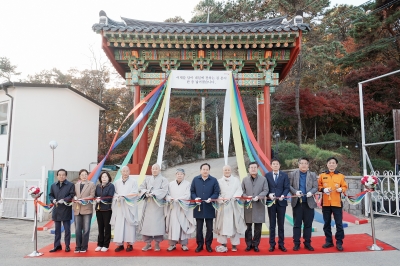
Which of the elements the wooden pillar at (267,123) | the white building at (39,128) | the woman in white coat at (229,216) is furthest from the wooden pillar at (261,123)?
the white building at (39,128)

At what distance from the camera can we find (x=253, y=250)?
539cm

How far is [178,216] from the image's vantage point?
555 cm

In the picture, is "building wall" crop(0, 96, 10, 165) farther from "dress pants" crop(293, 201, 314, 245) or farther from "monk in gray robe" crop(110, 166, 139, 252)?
"dress pants" crop(293, 201, 314, 245)

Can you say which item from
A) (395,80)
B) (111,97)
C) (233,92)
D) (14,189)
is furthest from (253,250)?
(111,97)

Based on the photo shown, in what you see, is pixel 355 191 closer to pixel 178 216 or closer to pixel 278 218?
pixel 278 218

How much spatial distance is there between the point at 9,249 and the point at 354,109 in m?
17.1

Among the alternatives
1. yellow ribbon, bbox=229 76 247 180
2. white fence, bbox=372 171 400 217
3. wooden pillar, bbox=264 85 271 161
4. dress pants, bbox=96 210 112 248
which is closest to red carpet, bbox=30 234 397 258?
dress pants, bbox=96 210 112 248

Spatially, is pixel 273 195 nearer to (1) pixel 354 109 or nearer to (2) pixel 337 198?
(2) pixel 337 198

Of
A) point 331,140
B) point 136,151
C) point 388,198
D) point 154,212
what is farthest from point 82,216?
point 331,140

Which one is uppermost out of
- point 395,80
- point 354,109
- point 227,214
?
point 395,80

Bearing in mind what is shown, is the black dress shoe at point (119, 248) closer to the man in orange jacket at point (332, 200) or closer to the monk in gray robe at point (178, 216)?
the monk in gray robe at point (178, 216)

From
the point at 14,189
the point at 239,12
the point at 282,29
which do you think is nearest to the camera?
the point at 282,29

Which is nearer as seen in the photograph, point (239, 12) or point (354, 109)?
point (354, 109)

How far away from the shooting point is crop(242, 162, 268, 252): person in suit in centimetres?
537
